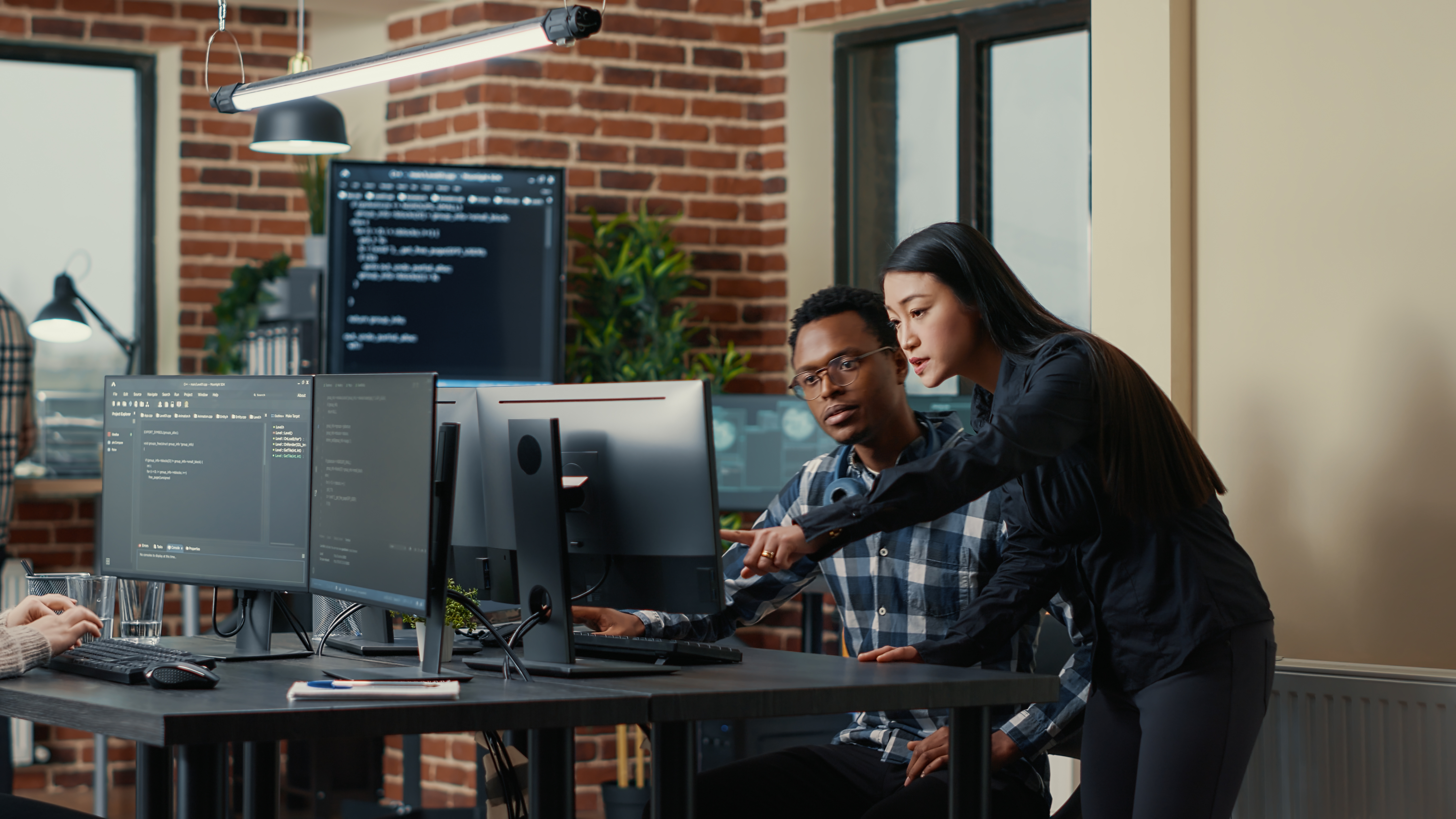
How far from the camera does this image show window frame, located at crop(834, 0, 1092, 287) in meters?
4.12

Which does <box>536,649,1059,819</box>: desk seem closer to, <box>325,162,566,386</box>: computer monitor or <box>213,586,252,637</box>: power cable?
<box>213,586,252,637</box>: power cable

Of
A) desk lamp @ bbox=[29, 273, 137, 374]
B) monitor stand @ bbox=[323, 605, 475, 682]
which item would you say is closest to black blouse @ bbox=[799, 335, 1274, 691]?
monitor stand @ bbox=[323, 605, 475, 682]

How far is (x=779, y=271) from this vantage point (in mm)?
4539

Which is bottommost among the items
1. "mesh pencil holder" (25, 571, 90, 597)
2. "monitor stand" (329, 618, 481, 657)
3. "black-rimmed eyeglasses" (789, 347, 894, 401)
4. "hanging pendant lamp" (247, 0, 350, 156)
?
"monitor stand" (329, 618, 481, 657)

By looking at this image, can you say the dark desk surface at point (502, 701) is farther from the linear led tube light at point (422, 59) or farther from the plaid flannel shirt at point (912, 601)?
the linear led tube light at point (422, 59)

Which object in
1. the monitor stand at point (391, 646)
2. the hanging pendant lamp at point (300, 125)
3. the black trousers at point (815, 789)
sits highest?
the hanging pendant lamp at point (300, 125)

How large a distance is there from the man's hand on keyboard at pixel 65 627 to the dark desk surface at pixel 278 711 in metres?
0.12

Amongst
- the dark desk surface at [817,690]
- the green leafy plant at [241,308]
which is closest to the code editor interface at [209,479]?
the dark desk surface at [817,690]

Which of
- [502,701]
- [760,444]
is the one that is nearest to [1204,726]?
[502,701]

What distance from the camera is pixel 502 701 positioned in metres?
1.62

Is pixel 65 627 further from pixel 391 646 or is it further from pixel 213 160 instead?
pixel 213 160

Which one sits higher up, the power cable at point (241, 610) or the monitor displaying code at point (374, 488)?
the monitor displaying code at point (374, 488)

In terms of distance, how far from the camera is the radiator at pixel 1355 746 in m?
2.35

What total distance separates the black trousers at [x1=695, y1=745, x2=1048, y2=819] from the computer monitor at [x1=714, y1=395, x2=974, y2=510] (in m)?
1.74
